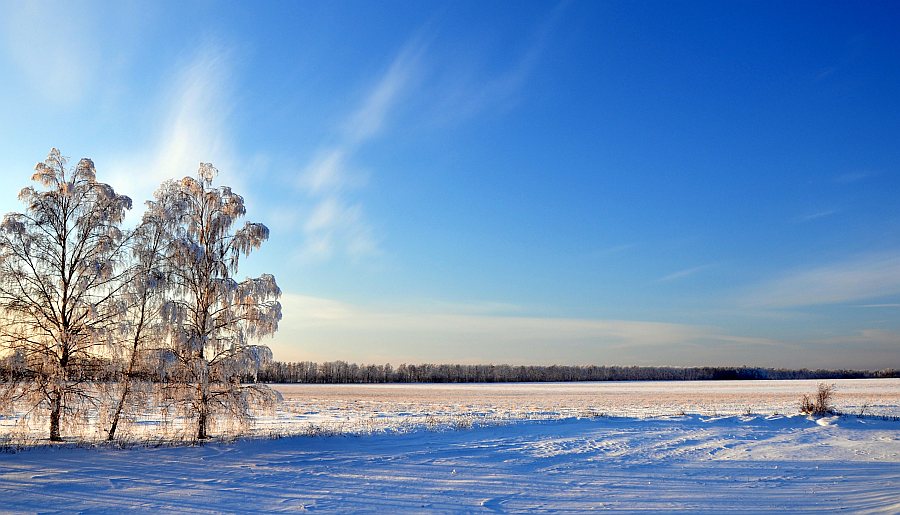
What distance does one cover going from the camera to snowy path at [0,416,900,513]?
11312 mm

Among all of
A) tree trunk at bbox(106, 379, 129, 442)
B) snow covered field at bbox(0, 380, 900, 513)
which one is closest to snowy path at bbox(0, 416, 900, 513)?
snow covered field at bbox(0, 380, 900, 513)

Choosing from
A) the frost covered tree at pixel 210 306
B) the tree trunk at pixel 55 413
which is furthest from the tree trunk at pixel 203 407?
the tree trunk at pixel 55 413

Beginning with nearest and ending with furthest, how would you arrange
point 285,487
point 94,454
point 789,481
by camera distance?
point 285,487 → point 789,481 → point 94,454

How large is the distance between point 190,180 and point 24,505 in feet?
42.3

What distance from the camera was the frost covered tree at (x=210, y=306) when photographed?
19.7 m

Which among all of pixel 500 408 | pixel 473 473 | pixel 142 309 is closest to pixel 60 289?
pixel 142 309

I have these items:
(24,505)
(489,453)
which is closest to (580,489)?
(489,453)

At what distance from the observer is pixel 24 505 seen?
1086 centimetres

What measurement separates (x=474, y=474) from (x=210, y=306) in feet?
38.0

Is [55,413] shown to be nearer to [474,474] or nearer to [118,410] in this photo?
[118,410]

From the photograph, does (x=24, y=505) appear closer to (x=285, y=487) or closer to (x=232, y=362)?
(x=285, y=487)

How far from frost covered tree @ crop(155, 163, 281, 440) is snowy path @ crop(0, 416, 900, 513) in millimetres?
2445

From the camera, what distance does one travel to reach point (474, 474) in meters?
14.2

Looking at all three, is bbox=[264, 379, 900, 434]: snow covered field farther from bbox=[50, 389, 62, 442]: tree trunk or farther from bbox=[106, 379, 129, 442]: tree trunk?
bbox=[50, 389, 62, 442]: tree trunk
